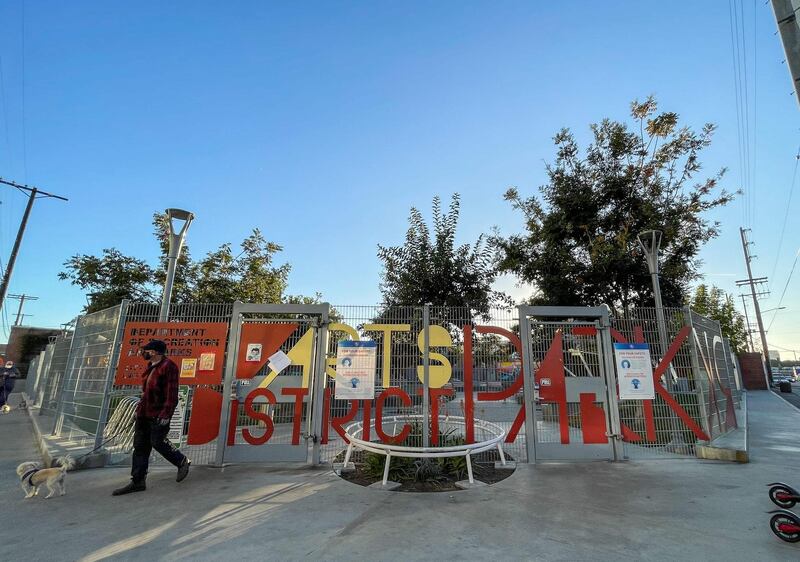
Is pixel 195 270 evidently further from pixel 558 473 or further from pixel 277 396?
pixel 558 473

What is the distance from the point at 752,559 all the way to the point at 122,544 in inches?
207

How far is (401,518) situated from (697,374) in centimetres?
612

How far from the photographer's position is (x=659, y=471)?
18.9 ft

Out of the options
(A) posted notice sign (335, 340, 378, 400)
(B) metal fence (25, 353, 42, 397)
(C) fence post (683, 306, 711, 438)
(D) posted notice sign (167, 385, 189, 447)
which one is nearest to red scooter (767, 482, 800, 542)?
(C) fence post (683, 306, 711, 438)

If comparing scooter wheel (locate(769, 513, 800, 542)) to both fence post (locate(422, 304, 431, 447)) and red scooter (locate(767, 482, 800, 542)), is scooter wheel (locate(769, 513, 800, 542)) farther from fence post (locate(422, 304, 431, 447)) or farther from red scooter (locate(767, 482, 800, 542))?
fence post (locate(422, 304, 431, 447))

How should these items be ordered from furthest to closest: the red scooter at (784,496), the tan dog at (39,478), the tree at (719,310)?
the tree at (719,310)
the tan dog at (39,478)
the red scooter at (784,496)

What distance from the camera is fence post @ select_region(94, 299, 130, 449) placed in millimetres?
6230

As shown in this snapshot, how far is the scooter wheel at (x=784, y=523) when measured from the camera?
10.6ft

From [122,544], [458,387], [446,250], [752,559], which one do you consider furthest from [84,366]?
[752,559]

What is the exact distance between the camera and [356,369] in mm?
6246

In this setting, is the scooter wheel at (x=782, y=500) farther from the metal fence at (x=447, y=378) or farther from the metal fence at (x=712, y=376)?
the metal fence at (x=712, y=376)

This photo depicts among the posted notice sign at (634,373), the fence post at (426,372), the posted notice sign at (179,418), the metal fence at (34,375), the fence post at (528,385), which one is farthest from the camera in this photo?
the metal fence at (34,375)

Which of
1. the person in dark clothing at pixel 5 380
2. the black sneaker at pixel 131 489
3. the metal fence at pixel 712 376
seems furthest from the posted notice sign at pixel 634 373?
the person in dark clothing at pixel 5 380

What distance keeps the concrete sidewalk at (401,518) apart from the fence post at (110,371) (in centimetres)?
89
